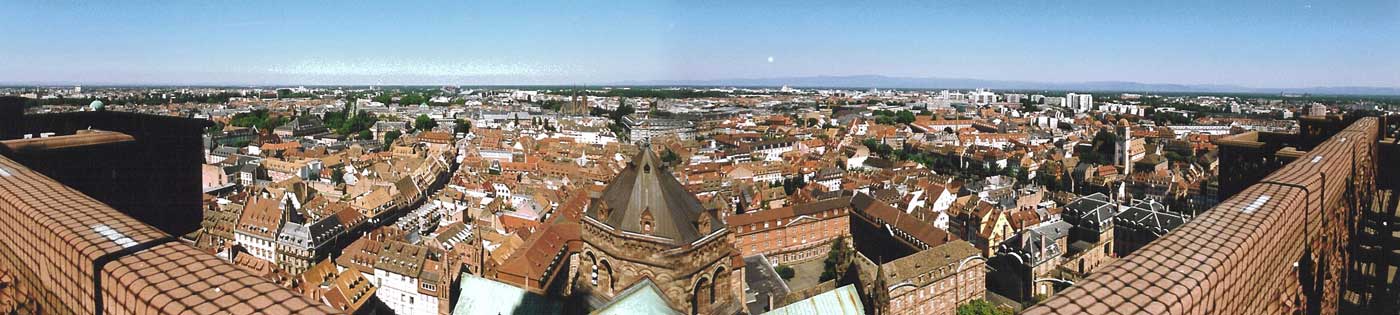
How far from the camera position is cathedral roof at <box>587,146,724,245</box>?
27.8ft

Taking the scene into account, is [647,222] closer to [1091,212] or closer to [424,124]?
[1091,212]

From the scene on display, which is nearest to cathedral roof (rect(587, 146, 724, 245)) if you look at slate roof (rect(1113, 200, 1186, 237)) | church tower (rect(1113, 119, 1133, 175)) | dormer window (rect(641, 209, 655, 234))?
dormer window (rect(641, 209, 655, 234))

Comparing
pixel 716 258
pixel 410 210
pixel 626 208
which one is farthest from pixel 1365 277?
pixel 410 210

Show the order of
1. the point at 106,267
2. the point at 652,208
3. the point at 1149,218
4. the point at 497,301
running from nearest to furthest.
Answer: the point at 106,267
the point at 652,208
the point at 497,301
the point at 1149,218

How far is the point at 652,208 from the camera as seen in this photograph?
8.62 meters

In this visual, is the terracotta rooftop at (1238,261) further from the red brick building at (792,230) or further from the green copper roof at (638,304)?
the red brick building at (792,230)

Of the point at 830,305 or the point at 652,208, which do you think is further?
the point at 830,305

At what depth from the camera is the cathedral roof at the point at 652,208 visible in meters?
8.48

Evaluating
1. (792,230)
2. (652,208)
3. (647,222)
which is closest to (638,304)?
(647,222)

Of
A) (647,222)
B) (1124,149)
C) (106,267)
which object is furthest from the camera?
(1124,149)

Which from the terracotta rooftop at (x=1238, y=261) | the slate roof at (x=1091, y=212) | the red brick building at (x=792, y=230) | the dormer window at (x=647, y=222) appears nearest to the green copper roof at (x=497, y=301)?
the dormer window at (x=647, y=222)

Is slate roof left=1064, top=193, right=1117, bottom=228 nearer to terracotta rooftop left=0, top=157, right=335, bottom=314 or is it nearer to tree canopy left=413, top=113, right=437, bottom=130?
terracotta rooftop left=0, top=157, right=335, bottom=314

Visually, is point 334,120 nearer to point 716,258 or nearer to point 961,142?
point 961,142

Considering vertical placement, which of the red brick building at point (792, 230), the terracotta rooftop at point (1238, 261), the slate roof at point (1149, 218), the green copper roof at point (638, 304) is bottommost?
the red brick building at point (792, 230)
